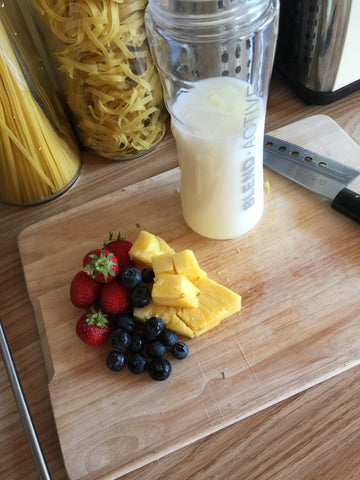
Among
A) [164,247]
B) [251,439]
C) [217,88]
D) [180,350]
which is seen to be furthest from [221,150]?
[251,439]

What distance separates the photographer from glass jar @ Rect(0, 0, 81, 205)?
70cm

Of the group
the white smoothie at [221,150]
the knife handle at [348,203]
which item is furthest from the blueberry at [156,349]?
the knife handle at [348,203]

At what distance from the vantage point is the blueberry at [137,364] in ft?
2.08

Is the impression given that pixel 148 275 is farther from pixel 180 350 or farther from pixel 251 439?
pixel 251 439

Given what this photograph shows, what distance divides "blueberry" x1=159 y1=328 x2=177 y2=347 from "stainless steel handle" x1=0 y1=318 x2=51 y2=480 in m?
0.20

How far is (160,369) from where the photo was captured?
24.7 inches

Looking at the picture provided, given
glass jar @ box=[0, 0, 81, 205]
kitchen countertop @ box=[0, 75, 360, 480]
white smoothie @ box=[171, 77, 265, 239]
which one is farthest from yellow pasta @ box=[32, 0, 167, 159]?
kitchen countertop @ box=[0, 75, 360, 480]

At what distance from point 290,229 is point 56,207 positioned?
0.45 metres

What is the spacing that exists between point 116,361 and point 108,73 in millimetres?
Result: 458

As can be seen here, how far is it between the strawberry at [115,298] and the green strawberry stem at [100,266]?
20 millimetres

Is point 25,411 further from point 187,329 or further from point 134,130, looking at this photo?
point 134,130

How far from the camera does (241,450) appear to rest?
61 centimetres

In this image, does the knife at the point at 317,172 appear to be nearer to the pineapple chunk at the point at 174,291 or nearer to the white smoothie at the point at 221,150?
the white smoothie at the point at 221,150

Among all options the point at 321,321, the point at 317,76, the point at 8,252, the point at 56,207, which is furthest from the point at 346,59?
the point at 8,252
